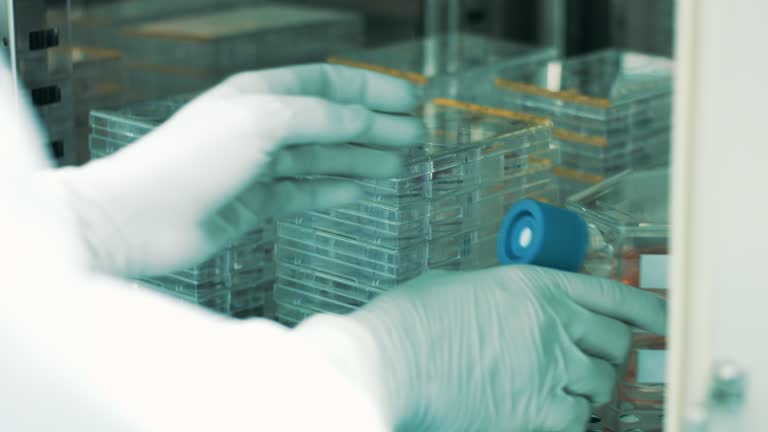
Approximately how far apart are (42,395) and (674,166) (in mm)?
629

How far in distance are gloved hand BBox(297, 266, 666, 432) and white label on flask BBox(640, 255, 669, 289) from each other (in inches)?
1.3

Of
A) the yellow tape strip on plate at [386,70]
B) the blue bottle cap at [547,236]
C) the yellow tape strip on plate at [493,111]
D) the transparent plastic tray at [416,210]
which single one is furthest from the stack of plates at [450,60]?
the blue bottle cap at [547,236]

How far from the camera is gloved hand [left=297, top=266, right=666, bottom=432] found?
1112mm

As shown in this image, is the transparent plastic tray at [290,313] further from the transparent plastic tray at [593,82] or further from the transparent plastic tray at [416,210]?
the transparent plastic tray at [593,82]

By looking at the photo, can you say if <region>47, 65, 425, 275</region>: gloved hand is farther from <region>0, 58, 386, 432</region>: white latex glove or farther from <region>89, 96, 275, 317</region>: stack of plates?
<region>89, 96, 275, 317</region>: stack of plates

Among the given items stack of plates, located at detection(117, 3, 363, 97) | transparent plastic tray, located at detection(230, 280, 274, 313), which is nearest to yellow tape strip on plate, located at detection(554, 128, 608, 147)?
transparent plastic tray, located at detection(230, 280, 274, 313)

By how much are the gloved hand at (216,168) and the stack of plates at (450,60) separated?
0.79 m

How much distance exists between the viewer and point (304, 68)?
121 cm

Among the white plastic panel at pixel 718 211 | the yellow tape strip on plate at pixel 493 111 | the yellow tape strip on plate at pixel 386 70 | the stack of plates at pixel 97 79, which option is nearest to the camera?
the white plastic panel at pixel 718 211

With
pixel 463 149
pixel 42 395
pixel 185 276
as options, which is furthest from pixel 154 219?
pixel 463 149

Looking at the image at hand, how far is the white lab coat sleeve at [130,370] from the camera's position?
2.97 feet

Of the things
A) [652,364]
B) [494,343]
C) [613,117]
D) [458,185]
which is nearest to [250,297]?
[458,185]

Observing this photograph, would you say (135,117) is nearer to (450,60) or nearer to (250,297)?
(250,297)

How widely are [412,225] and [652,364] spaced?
370mm
